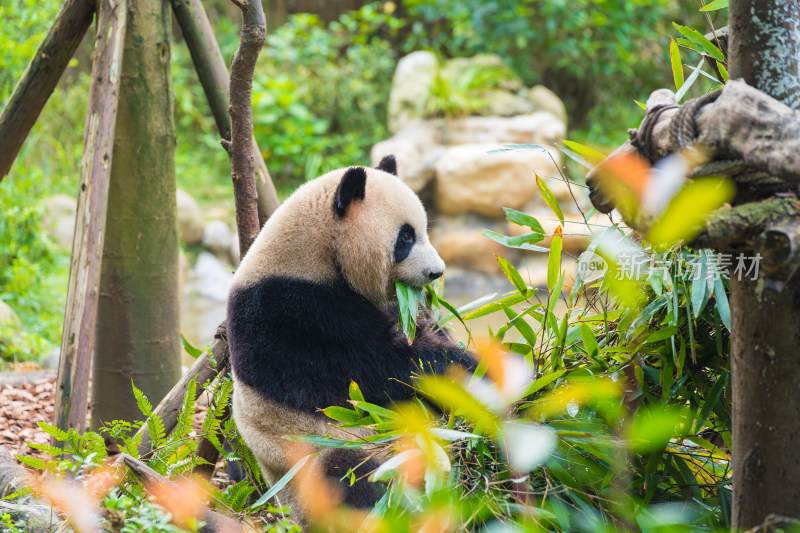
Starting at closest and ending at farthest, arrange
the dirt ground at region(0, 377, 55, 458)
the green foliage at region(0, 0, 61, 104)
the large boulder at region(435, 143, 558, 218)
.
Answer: the dirt ground at region(0, 377, 55, 458) → the green foliage at region(0, 0, 61, 104) → the large boulder at region(435, 143, 558, 218)

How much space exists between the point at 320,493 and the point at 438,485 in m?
0.71

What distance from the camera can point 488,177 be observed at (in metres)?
8.48

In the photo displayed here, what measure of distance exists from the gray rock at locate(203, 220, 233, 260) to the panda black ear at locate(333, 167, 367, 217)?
7411 mm

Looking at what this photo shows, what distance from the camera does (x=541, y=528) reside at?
1.78 m

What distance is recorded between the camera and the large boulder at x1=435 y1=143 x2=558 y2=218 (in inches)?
332

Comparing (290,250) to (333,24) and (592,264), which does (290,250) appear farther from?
(333,24)

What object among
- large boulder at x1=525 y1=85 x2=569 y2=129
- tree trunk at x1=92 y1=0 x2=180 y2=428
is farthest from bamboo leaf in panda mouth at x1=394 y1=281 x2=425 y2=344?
large boulder at x1=525 y1=85 x2=569 y2=129

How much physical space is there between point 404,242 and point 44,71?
6.56 ft

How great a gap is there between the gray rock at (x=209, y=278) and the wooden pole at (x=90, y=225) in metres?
5.96

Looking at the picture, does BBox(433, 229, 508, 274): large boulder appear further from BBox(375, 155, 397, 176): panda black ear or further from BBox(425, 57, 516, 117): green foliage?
BBox(375, 155, 397, 176): panda black ear

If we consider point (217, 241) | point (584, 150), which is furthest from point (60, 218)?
point (584, 150)

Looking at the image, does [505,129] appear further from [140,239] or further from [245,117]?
[245,117]

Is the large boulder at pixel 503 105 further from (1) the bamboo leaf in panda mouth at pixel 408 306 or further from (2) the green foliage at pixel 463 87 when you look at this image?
(1) the bamboo leaf in panda mouth at pixel 408 306

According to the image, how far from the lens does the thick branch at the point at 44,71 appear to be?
3.23m
